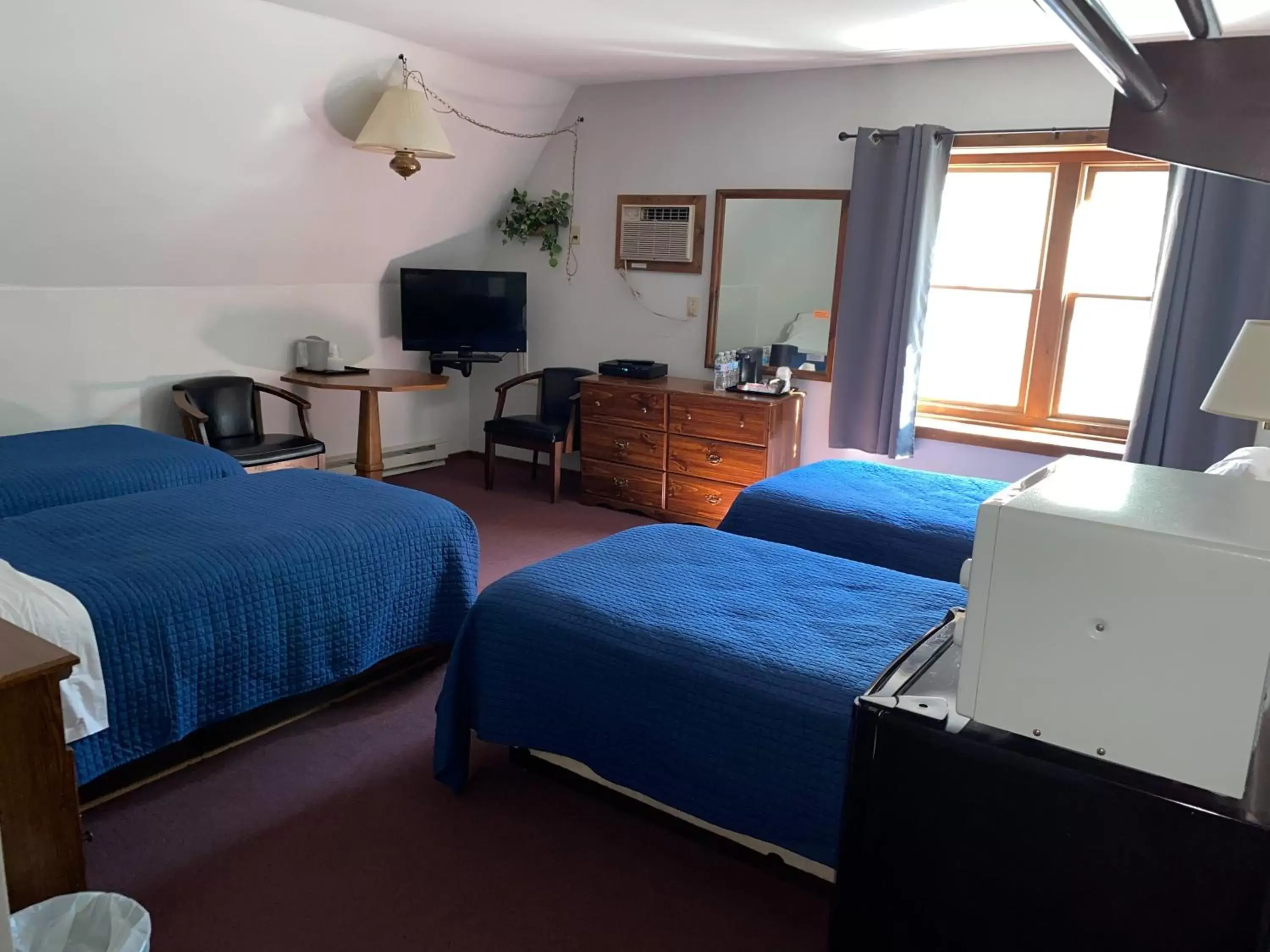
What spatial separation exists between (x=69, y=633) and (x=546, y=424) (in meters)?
3.32

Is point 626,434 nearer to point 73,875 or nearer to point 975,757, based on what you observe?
point 73,875

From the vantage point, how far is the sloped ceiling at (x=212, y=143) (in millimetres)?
3531

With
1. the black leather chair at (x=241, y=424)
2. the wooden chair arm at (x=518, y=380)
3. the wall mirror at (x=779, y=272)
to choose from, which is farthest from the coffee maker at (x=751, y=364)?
the black leather chair at (x=241, y=424)

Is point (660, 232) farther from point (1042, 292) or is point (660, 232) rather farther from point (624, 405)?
point (1042, 292)

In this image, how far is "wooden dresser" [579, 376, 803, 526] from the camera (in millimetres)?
4652

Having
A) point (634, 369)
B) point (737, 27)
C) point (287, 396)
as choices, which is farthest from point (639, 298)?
point (287, 396)

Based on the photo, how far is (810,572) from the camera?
8.52 feet

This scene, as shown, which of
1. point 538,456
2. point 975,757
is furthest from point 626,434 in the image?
point 975,757

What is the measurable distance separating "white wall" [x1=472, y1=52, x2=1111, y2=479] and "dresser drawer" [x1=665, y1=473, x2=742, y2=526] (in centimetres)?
58

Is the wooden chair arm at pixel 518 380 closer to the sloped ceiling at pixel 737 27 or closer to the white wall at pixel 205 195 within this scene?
the white wall at pixel 205 195

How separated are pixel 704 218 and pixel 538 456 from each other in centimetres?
189

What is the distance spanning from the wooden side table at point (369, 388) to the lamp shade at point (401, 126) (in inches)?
→ 45.5

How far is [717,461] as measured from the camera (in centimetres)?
476

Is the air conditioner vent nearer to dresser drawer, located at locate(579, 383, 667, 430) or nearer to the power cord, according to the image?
the power cord
